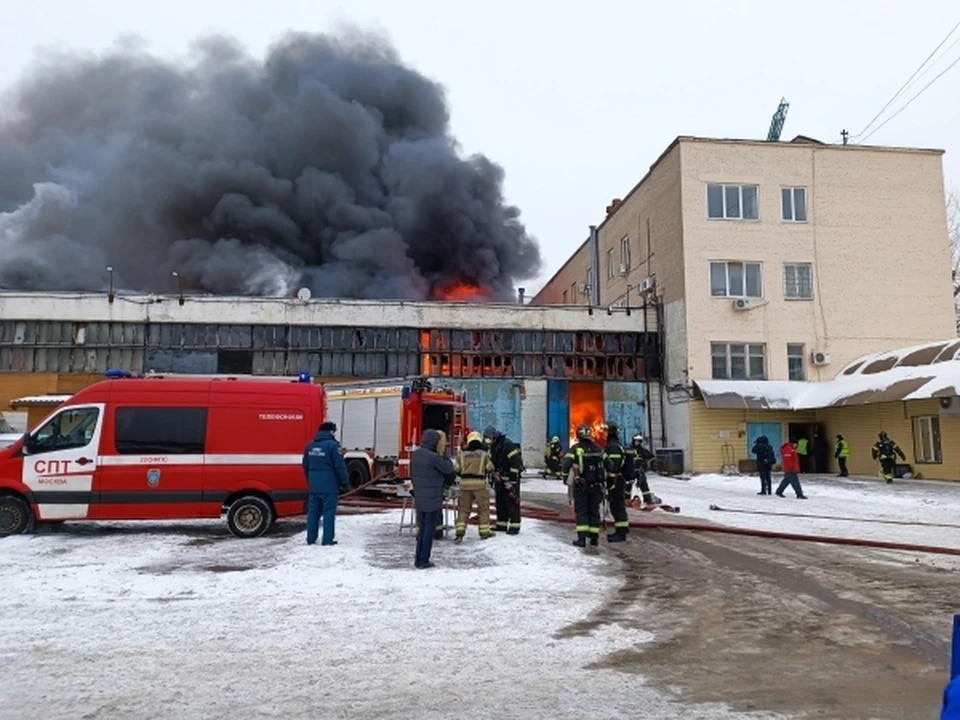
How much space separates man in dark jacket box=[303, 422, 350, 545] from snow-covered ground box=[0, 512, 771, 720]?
305mm

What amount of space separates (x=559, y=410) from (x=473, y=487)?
1979 centimetres

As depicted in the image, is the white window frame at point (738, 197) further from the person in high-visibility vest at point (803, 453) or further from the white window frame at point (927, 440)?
the white window frame at point (927, 440)

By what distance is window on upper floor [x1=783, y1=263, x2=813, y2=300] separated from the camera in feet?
92.4

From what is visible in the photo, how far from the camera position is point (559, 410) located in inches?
1147

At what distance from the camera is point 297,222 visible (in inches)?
2159

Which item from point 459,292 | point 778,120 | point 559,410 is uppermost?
point 778,120

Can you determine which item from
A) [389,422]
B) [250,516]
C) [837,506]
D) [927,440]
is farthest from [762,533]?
[927,440]

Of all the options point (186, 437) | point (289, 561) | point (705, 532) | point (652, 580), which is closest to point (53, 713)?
point (289, 561)

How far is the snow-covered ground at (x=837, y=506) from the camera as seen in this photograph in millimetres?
11500

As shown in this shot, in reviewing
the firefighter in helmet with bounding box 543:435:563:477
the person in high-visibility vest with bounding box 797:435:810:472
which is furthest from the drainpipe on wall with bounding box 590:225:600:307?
the firefighter in helmet with bounding box 543:435:563:477

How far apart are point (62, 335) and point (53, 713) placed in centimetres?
2730

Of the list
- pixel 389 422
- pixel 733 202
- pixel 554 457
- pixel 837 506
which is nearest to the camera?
pixel 837 506

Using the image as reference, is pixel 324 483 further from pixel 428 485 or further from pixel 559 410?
pixel 559 410

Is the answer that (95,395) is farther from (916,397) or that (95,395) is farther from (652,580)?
(916,397)
